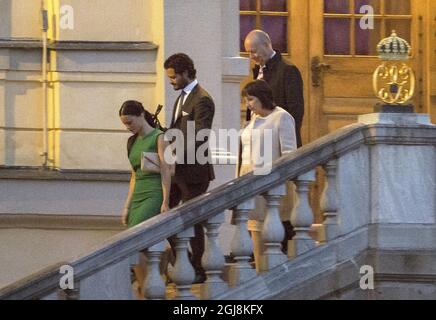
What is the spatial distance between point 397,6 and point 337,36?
64 cm

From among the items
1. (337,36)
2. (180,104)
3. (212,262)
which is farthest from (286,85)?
(337,36)

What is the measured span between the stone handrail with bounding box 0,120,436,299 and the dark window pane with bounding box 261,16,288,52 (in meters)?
4.04

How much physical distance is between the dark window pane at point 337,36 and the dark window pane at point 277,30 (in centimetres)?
38

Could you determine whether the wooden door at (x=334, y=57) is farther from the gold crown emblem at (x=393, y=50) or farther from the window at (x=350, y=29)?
the gold crown emblem at (x=393, y=50)

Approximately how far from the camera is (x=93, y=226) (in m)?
13.5

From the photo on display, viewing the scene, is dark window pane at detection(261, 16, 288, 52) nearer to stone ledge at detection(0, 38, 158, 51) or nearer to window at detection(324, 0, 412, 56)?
window at detection(324, 0, 412, 56)

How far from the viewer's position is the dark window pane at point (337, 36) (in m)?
15.1

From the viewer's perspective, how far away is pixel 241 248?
1077 centimetres

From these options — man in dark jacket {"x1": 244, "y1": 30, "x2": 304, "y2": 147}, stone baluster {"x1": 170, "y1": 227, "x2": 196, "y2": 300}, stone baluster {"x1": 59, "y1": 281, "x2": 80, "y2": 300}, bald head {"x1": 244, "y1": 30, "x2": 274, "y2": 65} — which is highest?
bald head {"x1": 244, "y1": 30, "x2": 274, "y2": 65}

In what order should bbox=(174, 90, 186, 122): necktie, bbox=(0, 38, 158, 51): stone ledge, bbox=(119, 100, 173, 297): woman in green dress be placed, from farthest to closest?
bbox=(0, 38, 158, 51): stone ledge, bbox=(174, 90, 186, 122): necktie, bbox=(119, 100, 173, 297): woman in green dress

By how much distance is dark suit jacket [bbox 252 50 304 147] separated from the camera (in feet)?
39.9

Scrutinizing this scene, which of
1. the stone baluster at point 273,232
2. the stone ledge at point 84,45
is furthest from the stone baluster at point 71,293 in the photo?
the stone ledge at point 84,45

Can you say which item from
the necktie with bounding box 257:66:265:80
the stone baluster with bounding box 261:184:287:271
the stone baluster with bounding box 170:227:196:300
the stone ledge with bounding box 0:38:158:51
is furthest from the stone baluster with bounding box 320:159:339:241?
the stone ledge with bounding box 0:38:158:51
